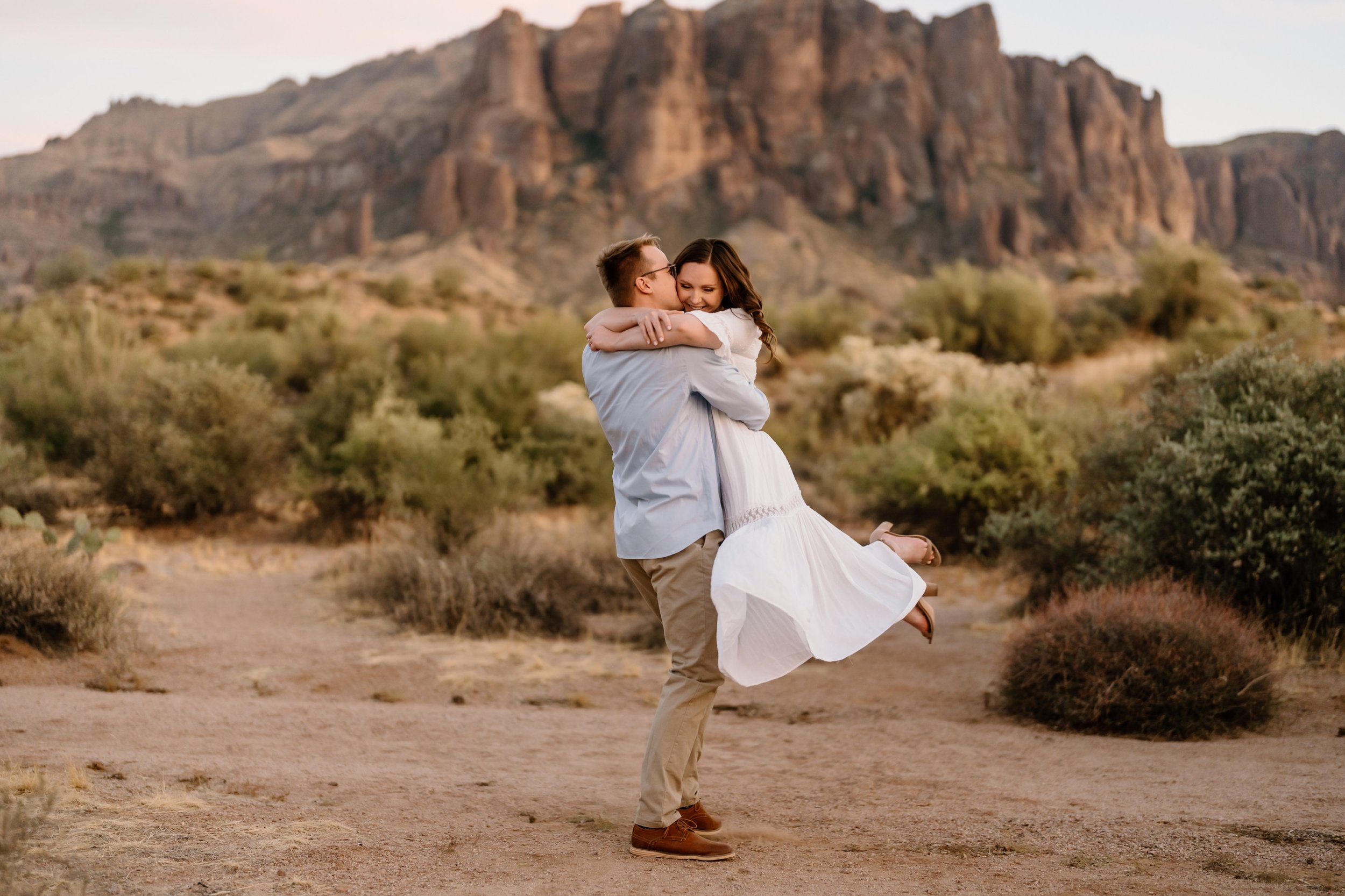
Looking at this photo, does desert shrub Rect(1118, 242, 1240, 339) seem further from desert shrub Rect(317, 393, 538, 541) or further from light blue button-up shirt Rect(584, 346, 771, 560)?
light blue button-up shirt Rect(584, 346, 771, 560)

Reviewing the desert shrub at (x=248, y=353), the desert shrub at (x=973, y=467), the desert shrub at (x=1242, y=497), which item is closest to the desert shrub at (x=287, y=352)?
the desert shrub at (x=248, y=353)

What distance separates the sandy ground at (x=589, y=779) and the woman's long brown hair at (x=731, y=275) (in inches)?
80.7

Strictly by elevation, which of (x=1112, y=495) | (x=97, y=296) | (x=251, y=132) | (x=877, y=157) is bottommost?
(x=1112, y=495)

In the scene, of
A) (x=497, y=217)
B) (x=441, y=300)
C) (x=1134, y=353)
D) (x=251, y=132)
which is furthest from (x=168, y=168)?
(x=1134, y=353)

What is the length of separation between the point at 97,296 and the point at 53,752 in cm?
3167

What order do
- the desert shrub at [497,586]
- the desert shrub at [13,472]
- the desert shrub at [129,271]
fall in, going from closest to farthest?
the desert shrub at [497,586] → the desert shrub at [13,472] → the desert shrub at [129,271]

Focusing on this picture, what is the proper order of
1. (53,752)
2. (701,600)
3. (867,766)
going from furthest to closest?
(867,766) → (53,752) → (701,600)

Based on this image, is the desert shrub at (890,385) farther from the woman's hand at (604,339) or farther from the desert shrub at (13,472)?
the woman's hand at (604,339)

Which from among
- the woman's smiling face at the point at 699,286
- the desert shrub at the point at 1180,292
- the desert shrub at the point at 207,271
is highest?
the desert shrub at the point at 207,271

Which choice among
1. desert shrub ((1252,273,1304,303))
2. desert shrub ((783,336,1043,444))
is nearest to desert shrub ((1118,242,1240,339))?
desert shrub ((1252,273,1304,303))

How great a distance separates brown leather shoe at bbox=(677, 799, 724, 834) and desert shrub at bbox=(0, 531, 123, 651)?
227 inches

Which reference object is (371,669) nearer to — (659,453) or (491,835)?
(491,835)

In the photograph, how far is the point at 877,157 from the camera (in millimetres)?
92188

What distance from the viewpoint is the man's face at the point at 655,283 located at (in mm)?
4082
